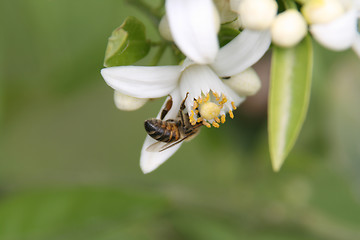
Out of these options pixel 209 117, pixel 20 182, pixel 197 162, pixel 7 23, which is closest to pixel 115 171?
pixel 197 162

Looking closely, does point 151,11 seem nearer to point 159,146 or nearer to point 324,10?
point 159,146

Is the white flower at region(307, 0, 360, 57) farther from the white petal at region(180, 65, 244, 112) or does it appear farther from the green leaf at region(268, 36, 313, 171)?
the white petal at region(180, 65, 244, 112)

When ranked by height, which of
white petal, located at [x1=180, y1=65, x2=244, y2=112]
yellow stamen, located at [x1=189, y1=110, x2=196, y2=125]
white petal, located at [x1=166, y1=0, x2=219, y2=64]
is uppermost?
white petal, located at [x1=166, y1=0, x2=219, y2=64]

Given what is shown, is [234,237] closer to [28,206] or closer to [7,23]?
[28,206]

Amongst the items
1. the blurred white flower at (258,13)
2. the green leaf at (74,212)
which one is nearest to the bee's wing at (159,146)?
the blurred white flower at (258,13)

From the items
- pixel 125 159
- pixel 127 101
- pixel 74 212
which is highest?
pixel 127 101

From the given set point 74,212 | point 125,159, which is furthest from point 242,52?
point 125,159

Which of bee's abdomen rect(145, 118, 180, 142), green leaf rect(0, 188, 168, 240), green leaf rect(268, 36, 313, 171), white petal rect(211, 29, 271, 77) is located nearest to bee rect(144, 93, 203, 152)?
bee's abdomen rect(145, 118, 180, 142)
